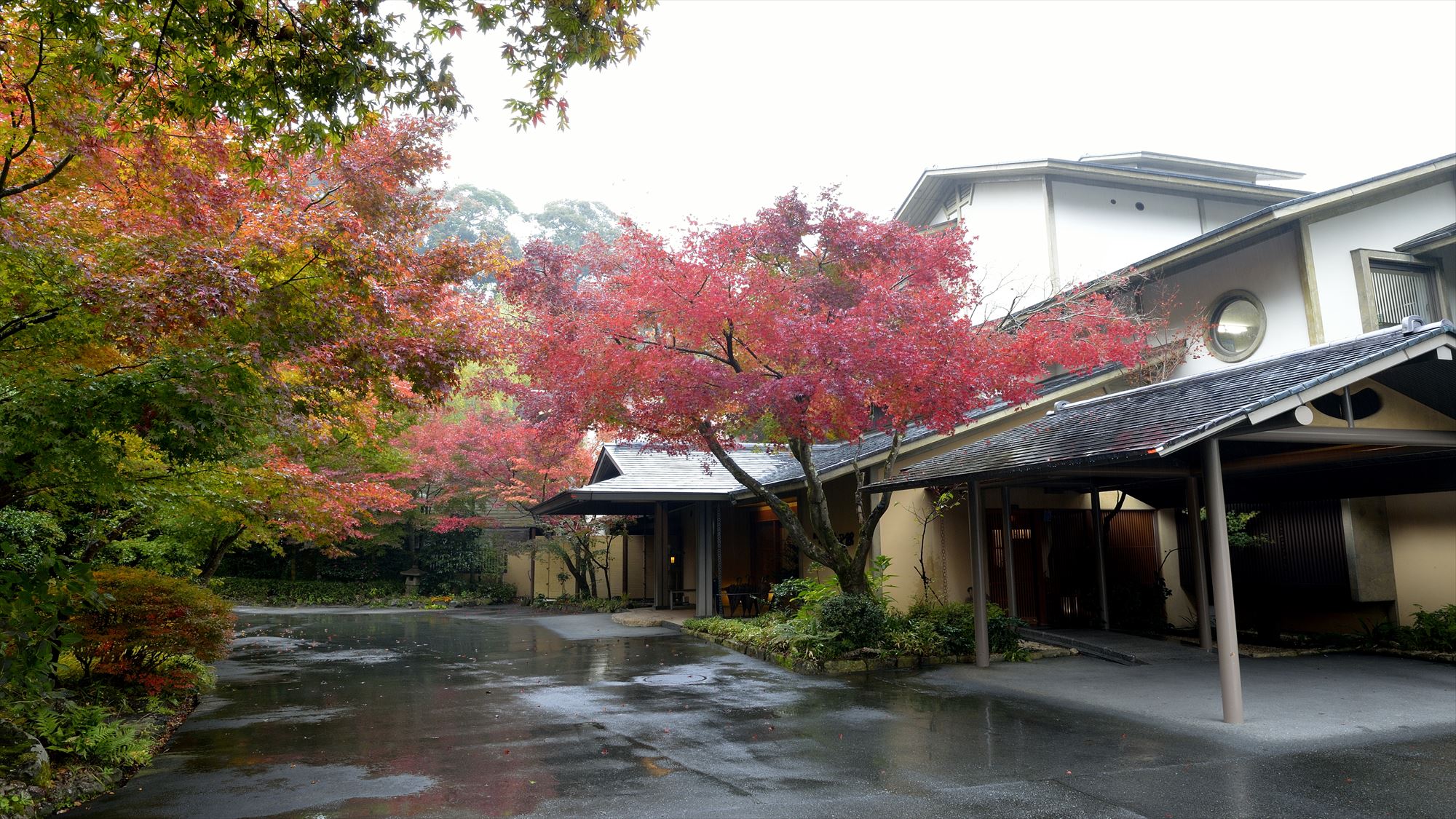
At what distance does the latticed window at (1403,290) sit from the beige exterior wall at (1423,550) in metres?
2.73

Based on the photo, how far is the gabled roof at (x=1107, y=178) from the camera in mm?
19891

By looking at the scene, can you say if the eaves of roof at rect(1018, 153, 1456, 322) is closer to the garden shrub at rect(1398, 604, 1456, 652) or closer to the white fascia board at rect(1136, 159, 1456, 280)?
the white fascia board at rect(1136, 159, 1456, 280)

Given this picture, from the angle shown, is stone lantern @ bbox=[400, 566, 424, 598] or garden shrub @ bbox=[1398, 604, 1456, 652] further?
stone lantern @ bbox=[400, 566, 424, 598]

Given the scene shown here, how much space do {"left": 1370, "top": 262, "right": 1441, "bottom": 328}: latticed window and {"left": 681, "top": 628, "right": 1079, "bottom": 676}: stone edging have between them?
7.08 meters

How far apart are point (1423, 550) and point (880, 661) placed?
788cm

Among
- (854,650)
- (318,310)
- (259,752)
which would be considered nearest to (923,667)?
(854,650)

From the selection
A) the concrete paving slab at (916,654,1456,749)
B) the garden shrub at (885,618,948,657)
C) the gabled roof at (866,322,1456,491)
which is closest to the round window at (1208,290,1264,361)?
the gabled roof at (866,322,1456,491)

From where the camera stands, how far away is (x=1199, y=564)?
1268cm

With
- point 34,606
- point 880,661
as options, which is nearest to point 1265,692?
point 880,661

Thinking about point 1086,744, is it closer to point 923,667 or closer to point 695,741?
point 695,741

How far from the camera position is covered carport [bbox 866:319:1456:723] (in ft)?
26.8

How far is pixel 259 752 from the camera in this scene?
755cm

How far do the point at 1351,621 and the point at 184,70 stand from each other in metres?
15.6

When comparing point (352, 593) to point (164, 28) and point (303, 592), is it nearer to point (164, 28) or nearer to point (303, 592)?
point (303, 592)
